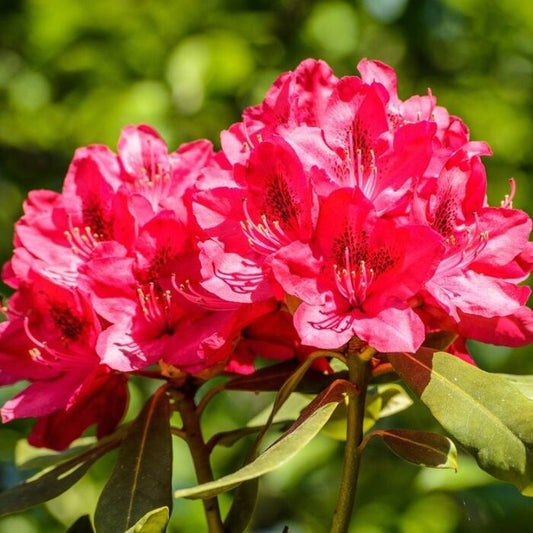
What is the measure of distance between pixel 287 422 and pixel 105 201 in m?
0.32

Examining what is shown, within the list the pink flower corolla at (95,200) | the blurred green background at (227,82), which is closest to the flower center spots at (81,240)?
the pink flower corolla at (95,200)

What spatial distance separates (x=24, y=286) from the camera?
43.0 inches

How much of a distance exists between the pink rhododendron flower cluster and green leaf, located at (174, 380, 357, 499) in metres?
0.05

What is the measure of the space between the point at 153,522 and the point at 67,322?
0.74 ft

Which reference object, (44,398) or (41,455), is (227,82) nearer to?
(41,455)

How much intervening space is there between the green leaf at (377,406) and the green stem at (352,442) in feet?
0.63

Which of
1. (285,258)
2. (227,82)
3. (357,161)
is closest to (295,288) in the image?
(285,258)

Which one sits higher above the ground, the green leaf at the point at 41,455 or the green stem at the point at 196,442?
the green stem at the point at 196,442

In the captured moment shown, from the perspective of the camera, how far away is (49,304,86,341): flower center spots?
1047 mm

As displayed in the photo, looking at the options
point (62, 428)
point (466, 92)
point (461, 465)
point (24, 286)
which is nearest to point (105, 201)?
point (24, 286)

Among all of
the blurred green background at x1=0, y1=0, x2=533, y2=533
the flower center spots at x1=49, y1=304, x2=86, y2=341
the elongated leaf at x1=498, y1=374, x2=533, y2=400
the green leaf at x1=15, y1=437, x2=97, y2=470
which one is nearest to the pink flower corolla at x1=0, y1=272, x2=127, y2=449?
the flower center spots at x1=49, y1=304, x2=86, y2=341

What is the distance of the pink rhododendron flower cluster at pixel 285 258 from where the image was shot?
3.04 ft

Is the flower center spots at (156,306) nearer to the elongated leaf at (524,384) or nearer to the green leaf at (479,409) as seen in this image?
the green leaf at (479,409)

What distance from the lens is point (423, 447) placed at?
0.97 meters
